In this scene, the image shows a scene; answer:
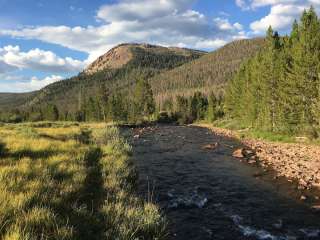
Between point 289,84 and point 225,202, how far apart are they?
28787 millimetres

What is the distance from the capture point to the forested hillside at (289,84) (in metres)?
36.4

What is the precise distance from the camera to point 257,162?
2614 cm

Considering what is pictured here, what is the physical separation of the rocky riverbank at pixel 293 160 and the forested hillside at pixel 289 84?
14.9ft

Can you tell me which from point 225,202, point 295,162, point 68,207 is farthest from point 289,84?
point 68,207

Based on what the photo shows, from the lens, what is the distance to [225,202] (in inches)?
605

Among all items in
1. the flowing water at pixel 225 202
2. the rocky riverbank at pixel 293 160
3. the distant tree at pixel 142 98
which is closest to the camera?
the flowing water at pixel 225 202

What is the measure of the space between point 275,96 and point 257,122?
7.27m

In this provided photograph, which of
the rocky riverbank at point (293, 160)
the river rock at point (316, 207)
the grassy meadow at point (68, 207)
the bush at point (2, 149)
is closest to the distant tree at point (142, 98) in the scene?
the rocky riverbank at point (293, 160)

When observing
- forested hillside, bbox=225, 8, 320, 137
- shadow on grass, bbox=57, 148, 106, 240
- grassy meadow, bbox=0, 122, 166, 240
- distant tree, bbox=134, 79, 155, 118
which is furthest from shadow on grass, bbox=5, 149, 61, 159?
distant tree, bbox=134, 79, 155, 118

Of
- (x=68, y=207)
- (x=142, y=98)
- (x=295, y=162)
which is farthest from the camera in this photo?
(x=142, y=98)

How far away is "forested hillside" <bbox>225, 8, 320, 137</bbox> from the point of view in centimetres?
3638

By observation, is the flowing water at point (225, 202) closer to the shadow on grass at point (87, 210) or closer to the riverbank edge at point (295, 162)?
the riverbank edge at point (295, 162)

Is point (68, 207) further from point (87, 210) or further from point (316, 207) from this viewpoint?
point (316, 207)

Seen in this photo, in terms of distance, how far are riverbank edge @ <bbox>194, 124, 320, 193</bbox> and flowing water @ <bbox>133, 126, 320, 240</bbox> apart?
1.18 meters
